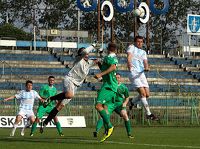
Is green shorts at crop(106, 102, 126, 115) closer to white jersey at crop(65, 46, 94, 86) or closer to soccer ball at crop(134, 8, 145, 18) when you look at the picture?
white jersey at crop(65, 46, 94, 86)

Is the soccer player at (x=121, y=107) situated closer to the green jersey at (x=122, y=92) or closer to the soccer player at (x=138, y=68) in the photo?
the green jersey at (x=122, y=92)

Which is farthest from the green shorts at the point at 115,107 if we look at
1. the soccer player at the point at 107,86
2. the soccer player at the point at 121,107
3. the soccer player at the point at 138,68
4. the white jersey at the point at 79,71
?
the white jersey at the point at 79,71

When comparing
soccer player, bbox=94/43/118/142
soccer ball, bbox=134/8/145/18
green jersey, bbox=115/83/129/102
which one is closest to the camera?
soccer player, bbox=94/43/118/142

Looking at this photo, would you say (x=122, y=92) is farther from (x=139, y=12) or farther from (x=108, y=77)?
(x=139, y=12)

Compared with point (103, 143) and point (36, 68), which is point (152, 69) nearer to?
point (36, 68)

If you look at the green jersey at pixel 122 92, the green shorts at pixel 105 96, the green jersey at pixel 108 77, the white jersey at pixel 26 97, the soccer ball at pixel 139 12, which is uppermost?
the soccer ball at pixel 139 12

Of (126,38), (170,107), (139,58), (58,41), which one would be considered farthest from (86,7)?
(139,58)

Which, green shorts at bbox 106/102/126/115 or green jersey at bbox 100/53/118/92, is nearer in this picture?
green jersey at bbox 100/53/118/92

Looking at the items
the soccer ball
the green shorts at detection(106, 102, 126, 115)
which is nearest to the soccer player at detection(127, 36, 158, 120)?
the green shorts at detection(106, 102, 126, 115)

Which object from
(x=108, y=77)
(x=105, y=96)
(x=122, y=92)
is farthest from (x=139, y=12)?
(x=105, y=96)

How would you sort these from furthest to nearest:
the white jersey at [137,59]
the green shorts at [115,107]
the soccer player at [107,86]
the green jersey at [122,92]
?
the green jersey at [122,92] → the white jersey at [137,59] → the green shorts at [115,107] → the soccer player at [107,86]

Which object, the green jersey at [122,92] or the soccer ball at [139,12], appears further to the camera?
the soccer ball at [139,12]

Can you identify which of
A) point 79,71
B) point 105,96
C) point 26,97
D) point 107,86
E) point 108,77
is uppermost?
point 79,71

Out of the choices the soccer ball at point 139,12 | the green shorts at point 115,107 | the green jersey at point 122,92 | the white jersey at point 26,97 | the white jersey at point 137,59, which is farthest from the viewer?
the soccer ball at point 139,12
